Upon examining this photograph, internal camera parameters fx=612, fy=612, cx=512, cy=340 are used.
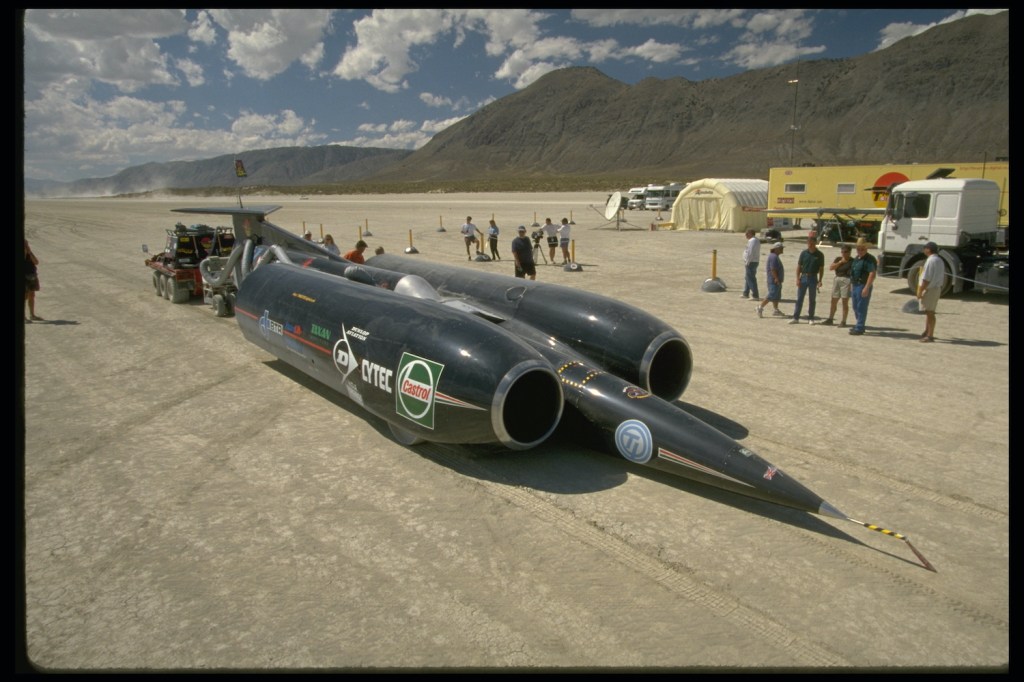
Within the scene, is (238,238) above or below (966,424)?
above

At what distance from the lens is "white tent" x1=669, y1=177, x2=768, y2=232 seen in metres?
36.9

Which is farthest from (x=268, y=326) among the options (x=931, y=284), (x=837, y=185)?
(x=837, y=185)

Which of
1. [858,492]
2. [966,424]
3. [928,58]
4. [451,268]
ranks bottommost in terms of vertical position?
[858,492]

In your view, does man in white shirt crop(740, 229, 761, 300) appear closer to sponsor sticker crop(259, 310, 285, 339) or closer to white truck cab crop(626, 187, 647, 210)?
sponsor sticker crop(259, 310, 285, 339)

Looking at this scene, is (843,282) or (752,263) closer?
(843,282)

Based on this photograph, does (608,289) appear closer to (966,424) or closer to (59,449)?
(966,424)

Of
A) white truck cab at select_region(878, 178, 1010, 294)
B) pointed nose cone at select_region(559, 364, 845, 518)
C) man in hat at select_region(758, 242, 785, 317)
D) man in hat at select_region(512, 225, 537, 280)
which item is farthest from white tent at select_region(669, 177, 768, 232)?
pointed nose cone at select_region(559, 364, 845, 518)

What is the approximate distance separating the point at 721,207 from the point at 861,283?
85.2 ft

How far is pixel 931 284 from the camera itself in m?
11.4

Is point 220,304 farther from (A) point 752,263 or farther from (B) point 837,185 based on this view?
(B) point 837,185

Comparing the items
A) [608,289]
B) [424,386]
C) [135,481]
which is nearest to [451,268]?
[424,386]

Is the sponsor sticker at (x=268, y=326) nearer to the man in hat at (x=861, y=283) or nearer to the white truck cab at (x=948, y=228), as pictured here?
the man in hat at (x=861, y=283)

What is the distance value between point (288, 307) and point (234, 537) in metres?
4.21

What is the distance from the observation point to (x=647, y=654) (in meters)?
4.20
